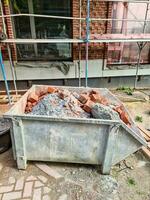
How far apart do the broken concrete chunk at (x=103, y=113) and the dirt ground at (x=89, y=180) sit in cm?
87

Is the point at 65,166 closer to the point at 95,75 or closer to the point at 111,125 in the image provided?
the point at 111,125

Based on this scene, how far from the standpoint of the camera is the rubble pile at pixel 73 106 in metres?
2.56

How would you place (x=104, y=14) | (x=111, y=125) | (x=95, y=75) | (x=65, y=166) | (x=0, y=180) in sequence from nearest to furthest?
1. (x=111, y=125)
2. (x=0, y=180)
3. (x=65, y=166)
4. (x=104, y=14)
5. (x=95, y=75)

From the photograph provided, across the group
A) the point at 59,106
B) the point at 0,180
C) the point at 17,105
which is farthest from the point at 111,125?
the point at 0,180

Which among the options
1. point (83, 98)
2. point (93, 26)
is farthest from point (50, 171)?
point (93, 26)

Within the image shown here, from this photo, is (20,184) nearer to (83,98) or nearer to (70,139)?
(70,139)

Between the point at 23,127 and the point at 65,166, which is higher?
the point at 23,127

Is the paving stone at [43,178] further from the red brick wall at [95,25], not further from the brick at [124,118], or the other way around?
the red brick wall at [95,25]

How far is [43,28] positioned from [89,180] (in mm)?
4199

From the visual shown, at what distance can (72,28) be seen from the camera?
16.7 feet

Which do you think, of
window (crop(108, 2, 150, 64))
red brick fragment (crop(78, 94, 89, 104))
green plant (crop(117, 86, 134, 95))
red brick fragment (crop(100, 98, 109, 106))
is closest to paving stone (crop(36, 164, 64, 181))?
red brick fragment (crop(78, 94, 89, 104))

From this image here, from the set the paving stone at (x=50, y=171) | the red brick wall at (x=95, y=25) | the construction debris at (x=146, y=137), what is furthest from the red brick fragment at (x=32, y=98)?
the red brick wall at (x=95, y=25)

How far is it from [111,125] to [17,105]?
1368 mm

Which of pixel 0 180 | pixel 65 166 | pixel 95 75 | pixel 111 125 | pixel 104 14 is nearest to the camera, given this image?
pixel 111 125
